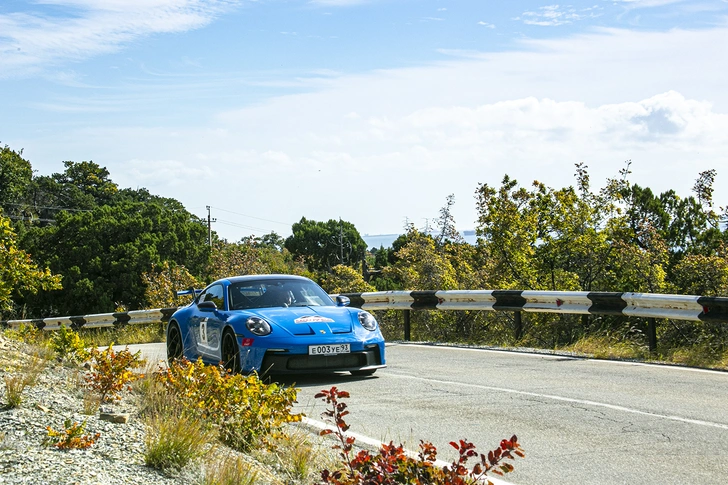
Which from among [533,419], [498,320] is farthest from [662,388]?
[498,320]

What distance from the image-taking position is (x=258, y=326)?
10125 millimetres

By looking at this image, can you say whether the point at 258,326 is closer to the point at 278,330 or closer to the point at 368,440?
the point at 278,330

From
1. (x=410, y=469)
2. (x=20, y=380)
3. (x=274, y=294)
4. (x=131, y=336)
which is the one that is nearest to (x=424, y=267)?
(x=131, y=336)

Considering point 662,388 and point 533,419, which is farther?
point 662,388

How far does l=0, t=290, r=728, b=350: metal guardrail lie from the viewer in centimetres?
1193

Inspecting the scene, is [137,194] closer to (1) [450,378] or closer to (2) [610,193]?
(2) [610,193]

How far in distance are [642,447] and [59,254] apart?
60761mm

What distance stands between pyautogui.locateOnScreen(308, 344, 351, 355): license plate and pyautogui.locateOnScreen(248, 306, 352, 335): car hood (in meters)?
0.21

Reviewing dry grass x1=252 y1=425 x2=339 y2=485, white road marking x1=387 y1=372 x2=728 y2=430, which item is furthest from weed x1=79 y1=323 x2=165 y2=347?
dry grass x1=252 y1=425 x2=339 y2=485

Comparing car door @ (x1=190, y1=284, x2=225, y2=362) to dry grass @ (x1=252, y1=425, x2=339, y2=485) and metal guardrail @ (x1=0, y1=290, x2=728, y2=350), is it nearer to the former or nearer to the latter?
dry grass @ (x1=252, y1=425, x2=339, y2=485)

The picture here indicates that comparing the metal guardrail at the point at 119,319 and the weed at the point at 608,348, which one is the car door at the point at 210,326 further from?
the metal guardrail at the point at 119,319

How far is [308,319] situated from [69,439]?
508 cm

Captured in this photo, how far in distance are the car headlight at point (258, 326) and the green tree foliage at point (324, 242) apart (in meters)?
105

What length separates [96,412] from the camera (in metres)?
6.86
